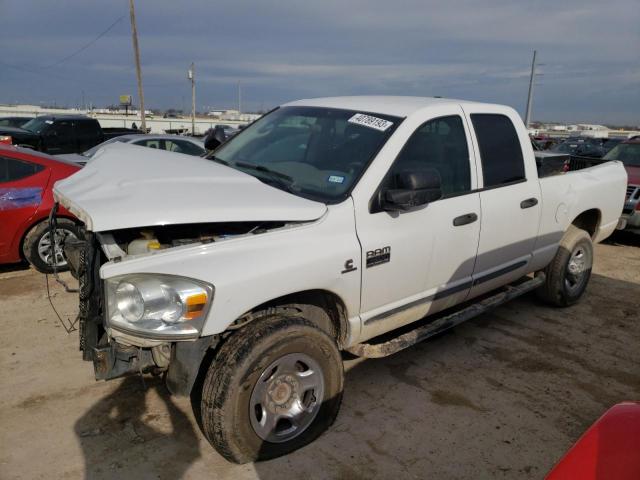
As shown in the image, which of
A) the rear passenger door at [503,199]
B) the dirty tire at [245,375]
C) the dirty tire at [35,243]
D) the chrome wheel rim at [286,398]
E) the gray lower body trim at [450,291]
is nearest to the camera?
the dirty tire at [245,375]

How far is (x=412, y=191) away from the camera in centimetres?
295

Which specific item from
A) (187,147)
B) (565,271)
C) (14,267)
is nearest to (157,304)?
(565,271)

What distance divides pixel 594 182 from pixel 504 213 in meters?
1.73

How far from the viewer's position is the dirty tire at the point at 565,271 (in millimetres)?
4922

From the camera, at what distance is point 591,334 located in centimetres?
476

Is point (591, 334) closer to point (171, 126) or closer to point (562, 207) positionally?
point (562, 207)

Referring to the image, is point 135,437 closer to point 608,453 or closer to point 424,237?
point 424,237

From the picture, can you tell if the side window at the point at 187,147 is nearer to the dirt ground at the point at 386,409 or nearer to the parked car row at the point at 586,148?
the dirt ground at the point at 386,409

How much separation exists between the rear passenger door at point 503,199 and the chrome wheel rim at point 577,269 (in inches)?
39.9

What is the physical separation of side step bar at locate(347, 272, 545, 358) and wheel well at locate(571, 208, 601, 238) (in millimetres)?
905

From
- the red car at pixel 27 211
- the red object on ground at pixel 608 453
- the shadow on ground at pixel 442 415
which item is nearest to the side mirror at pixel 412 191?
the shadow on ground at pixel 442 415

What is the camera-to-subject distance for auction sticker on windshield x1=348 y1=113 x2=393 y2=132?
3.33 m

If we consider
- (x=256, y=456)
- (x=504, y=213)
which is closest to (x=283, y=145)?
(x=504, y=213)

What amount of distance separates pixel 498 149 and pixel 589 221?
6.86 feet
